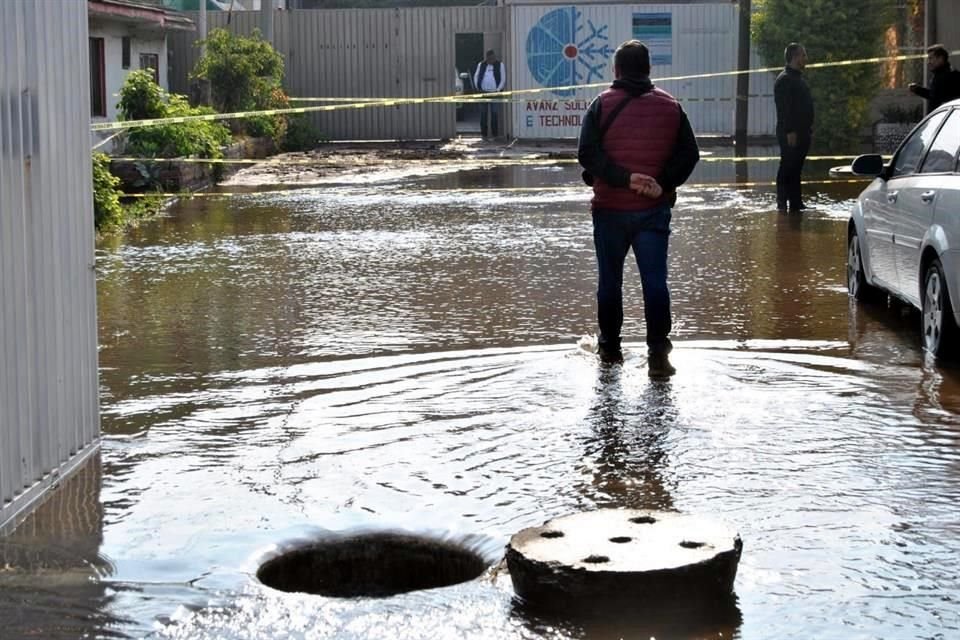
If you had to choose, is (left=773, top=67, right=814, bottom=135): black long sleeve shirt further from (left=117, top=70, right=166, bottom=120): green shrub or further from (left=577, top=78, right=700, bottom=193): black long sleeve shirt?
(left=117, top=70, right=166, bottom=120): green shrub

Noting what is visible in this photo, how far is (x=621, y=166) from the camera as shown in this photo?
908 cm

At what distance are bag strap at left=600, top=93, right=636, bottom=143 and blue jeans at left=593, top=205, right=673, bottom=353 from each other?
479 mm

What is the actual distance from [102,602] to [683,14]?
2997 cm

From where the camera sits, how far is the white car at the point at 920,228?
8.84 m

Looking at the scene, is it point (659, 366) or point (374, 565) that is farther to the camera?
point (659, 366)

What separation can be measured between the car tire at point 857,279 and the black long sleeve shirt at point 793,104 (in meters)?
6.03

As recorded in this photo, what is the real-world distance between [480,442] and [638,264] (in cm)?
249

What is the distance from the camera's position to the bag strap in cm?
911

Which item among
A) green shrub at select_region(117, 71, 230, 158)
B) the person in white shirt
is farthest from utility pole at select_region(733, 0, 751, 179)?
green shrub at select_region(117, 71, 230, 158)

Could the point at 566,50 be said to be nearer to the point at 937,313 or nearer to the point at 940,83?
the point at 940,83

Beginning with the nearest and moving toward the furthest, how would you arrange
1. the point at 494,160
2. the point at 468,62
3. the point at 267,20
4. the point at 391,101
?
the point at 391,101 < the point at 494,160 < the point at 267,20 < the point at 468,62

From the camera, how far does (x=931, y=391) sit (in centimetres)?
816

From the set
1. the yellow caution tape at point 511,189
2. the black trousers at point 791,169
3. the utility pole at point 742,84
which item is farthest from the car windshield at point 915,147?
the utility pole at point 742,84

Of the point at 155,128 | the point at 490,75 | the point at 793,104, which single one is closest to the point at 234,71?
→ the point at 490,75
